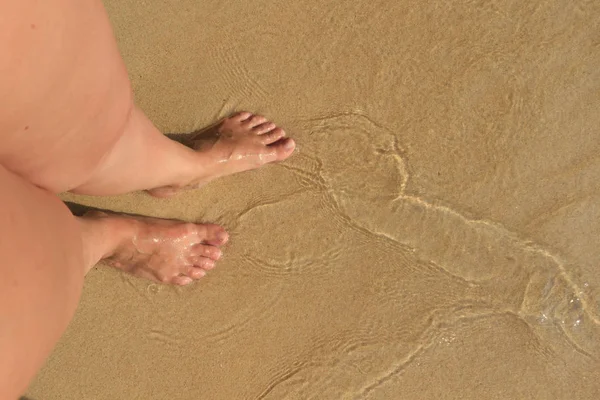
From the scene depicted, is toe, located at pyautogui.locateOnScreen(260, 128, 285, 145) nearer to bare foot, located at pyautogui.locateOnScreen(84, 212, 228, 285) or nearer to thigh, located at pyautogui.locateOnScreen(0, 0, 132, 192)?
bare foot, located at pyautogui.locateOnScreen(84, 212, 228, 285)

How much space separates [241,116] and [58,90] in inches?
38.6

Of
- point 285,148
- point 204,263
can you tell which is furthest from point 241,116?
point 204,263

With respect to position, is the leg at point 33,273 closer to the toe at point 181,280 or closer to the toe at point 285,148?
the toe at point 181,280

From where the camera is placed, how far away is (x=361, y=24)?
220 centimetres

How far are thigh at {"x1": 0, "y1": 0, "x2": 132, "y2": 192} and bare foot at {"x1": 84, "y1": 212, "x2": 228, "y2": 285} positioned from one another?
564mm

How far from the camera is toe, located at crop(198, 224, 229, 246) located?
2252mm

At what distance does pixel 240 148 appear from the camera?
7.32 feet

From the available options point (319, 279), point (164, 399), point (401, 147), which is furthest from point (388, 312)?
point (164, 399)

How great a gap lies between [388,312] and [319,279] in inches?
11.8

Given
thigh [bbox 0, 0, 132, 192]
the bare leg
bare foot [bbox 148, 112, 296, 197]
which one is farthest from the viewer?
bare foot [bbox 148, 112, 296, 197]

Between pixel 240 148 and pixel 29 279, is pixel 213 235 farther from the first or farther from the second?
pixel 29 279

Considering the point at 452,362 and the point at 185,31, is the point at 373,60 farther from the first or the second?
the point at 452,362

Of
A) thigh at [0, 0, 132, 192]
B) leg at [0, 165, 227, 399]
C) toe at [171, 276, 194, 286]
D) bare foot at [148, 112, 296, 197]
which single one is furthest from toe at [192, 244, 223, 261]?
thigh at [0, 0, 132, 192]

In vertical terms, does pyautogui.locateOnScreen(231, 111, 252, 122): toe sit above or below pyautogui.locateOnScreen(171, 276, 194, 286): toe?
above
